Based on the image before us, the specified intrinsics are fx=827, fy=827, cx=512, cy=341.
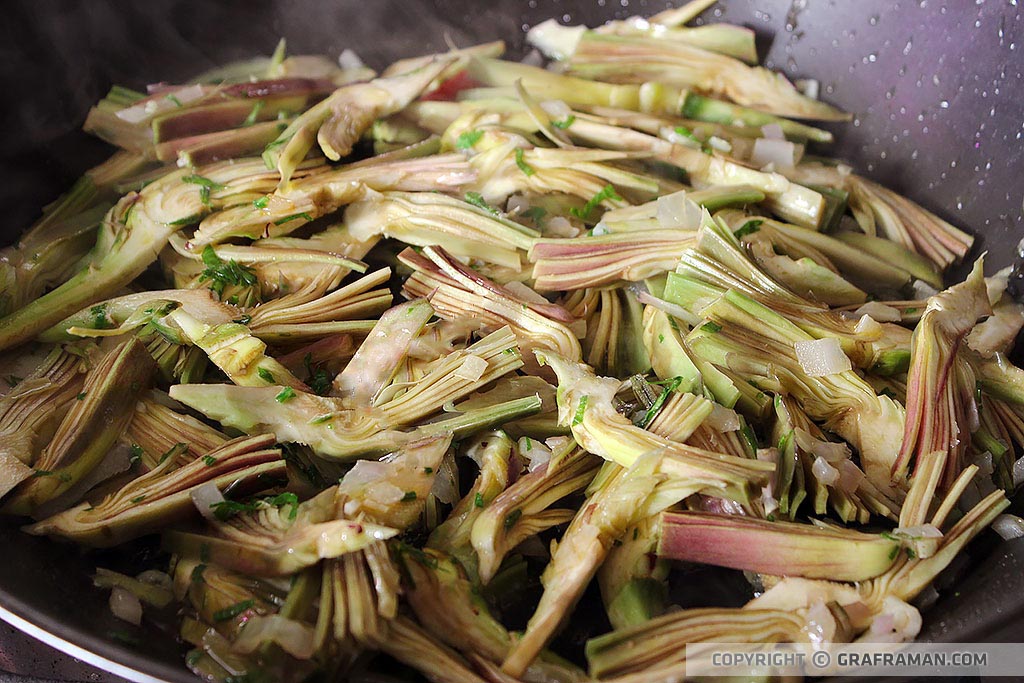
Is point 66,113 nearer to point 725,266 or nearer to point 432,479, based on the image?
point 432,479

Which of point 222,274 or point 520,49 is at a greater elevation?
point 520,49

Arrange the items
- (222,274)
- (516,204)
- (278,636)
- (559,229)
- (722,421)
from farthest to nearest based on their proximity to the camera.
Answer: (516,204), (559,229), (222,274), (722,421), (278,636)

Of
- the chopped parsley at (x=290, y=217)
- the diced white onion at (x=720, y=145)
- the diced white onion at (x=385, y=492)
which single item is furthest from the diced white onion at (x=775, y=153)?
the diced white onion at (x=385, y=492)

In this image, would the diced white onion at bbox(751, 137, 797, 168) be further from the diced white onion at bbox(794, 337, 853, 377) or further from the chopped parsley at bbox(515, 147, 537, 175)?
the diced white onion at bbox(794, 337, 853, 377)

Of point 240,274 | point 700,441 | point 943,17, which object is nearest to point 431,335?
point 240,274

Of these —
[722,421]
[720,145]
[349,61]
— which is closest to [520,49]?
[349,61]

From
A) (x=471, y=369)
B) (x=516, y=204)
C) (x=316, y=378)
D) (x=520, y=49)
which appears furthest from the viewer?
(x=520, y=49)

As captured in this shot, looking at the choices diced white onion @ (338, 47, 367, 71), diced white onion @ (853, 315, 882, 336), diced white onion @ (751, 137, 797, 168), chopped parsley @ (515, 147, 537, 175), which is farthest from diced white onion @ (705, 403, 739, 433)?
diced white onion @ (338, 47, 367, 71)

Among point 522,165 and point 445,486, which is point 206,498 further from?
point 522,165

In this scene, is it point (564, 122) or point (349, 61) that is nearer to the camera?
point (564, 122)
